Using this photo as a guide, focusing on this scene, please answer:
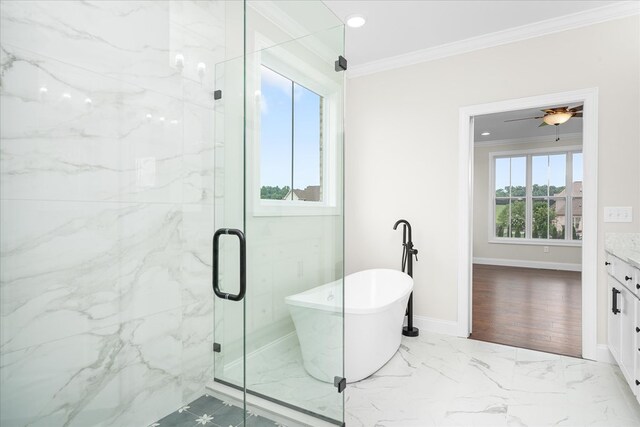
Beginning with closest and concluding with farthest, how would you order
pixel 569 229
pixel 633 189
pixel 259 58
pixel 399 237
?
pixel 259 58, pixel 633 189, pixel 399 237, pixel 569 229

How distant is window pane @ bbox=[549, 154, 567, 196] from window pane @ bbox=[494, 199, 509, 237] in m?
0.84

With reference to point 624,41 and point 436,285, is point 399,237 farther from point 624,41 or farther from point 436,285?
point 624,41

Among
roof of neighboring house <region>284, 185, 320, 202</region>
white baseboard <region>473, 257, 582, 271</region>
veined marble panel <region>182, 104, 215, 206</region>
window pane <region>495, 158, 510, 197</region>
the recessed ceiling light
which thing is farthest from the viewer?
window pane <region>495, 158, 510, 197</region>

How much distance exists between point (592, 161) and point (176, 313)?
3115mm

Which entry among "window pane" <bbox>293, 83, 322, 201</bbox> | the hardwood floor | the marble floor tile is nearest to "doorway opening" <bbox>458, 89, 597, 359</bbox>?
the hardwood floor

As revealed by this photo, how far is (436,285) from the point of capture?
11.5 ft

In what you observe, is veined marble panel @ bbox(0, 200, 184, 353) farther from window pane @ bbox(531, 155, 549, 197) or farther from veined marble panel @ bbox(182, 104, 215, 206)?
window pane @ bbox(531, 155, 549, 197)

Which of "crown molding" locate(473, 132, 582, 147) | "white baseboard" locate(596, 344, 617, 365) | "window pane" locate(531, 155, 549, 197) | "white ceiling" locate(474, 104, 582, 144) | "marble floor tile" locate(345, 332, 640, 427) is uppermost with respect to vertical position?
"white ceiling" locate(474, 104, 582, 144)

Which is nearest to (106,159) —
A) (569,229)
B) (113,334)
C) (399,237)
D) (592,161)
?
(113,334)

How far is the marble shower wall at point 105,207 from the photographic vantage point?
1351 millimetres

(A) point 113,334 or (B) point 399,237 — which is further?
(B) point 399,237

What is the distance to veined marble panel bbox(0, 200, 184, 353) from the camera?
1339mm

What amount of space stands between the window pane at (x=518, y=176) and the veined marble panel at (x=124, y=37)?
7.00m

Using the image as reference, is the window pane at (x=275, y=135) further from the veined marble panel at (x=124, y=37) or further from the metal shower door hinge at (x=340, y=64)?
the veined marble panel at (x=124, y=37)
